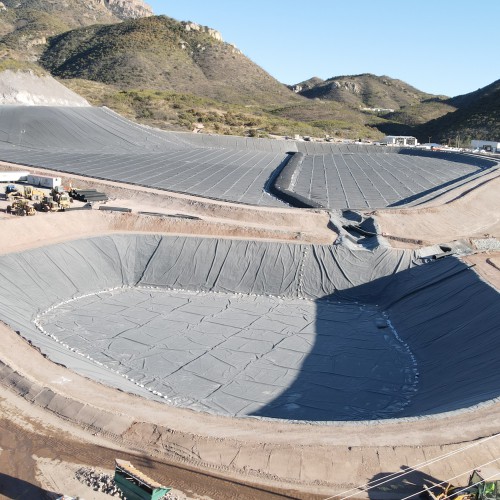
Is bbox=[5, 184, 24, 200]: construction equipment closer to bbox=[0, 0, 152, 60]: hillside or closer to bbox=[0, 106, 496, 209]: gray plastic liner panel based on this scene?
bbox=[0, 106, 496, 209]: gray plastic liner panel

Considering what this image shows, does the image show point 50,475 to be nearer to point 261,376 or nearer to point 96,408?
point 96,408

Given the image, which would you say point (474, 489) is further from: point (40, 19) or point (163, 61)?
point (40, 19)

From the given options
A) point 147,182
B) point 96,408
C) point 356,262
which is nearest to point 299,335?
point 356,262

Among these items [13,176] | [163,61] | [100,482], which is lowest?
[100,482]

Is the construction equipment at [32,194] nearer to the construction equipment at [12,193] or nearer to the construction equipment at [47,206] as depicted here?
the construction equipment at [12,193]

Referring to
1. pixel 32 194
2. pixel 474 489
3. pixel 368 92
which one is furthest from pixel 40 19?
pixel 474 489
